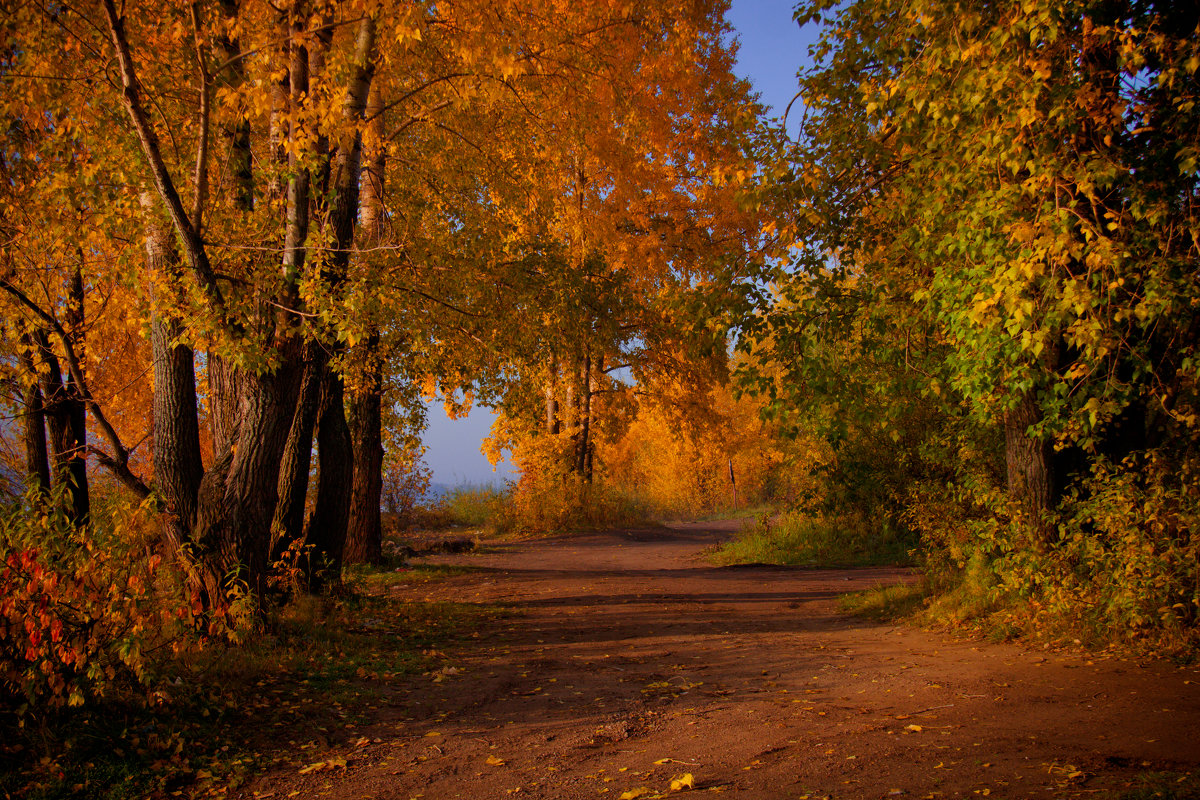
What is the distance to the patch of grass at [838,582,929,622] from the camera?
9.00m

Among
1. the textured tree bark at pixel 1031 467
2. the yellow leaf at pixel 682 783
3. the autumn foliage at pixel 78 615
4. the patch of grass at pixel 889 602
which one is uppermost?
the textured tree bark at pixel 1031 467

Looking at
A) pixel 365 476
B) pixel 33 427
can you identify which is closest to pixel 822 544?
pixel 365 476

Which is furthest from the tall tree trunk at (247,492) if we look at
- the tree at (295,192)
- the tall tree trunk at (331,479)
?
the tall tree trunk at (331,479)

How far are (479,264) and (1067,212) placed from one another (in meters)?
6.94

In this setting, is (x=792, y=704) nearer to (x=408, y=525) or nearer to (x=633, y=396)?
(x=633, y=396)

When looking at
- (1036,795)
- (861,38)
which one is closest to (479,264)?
(861,38)

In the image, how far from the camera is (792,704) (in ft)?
17.7

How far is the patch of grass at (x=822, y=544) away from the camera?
14234 millimetres

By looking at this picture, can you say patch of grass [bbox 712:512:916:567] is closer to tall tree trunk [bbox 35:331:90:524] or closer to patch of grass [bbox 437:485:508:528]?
patch of grass [bbox 437:485:508:528]

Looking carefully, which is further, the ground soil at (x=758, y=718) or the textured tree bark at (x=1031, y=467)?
the textured tree bark at (x=1031, y=467)

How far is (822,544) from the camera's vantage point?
15250mm

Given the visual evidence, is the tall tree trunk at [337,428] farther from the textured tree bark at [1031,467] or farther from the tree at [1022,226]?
the textured tree bark at [1031,467]

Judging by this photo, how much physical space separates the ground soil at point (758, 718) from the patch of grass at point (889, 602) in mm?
563

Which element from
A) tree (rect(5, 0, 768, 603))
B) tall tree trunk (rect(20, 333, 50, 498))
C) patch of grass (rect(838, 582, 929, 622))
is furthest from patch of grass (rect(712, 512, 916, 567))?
tall tree trunk (rect(20, 333, 50, 498))
